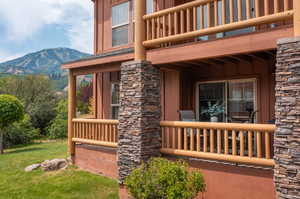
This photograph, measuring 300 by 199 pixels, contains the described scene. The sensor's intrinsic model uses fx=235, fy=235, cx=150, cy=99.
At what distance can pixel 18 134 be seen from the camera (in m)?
16.7

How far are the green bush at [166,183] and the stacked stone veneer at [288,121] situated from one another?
133 cm

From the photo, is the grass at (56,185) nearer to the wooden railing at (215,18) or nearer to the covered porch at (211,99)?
the covered porch at (211,99)

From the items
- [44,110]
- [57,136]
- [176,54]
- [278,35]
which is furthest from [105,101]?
[44,110]

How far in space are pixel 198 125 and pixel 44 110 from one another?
64.9 ft

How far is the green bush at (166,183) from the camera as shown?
3.99m

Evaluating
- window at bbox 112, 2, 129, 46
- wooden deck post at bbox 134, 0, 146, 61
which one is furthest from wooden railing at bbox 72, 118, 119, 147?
window at bbox 112, 2, 129, 46

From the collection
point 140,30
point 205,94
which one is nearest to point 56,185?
point 140,30

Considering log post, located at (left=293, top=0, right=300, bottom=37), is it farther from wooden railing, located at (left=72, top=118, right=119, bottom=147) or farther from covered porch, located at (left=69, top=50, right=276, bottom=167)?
wooden railing, located at (left=72, top=118, right=119, bottom=147)

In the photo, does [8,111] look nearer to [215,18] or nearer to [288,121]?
[215,18]

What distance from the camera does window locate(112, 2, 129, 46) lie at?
8.77 meters

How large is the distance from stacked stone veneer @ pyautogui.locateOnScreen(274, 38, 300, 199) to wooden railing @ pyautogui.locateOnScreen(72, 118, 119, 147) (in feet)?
13.3

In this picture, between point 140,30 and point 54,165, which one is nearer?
point 140,30

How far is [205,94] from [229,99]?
770mm

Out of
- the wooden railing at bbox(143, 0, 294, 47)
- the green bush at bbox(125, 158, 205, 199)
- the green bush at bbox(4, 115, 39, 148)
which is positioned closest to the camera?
the green bush at bbox(125, 158, 205, 199)
